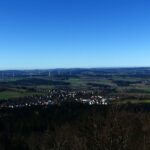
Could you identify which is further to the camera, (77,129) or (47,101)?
(47,101)

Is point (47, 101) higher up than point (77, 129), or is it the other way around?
point (77, 129)

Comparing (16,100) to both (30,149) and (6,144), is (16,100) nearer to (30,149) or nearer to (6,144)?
(6,144)

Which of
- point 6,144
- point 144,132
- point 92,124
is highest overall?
point 92,124

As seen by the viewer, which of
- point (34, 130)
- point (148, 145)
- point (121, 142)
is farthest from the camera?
point (34, 130)

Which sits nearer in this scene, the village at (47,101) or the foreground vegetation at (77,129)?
the foreground vegetation at (77,129)

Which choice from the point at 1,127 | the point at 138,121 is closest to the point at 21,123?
the point at 1,127

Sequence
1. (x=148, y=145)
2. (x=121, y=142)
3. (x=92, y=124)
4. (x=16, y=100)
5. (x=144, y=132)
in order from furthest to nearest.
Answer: (x=16, y=100) → (x=144, y=132) → (x=148, y=145) → (x=92, y=124) → (x=121, y=142)

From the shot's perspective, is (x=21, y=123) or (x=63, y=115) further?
(x=63, y=115)

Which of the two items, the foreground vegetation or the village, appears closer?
the foreground vegetation
